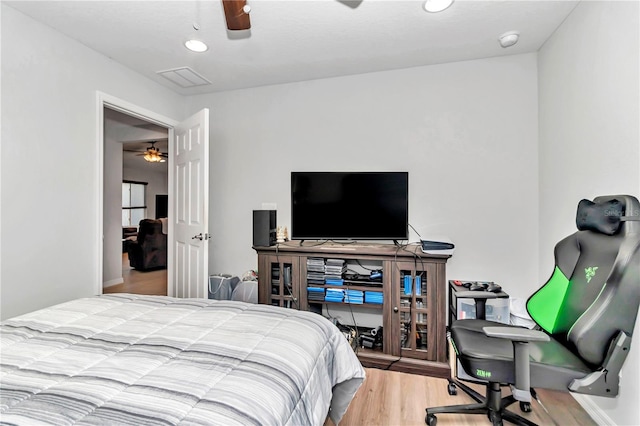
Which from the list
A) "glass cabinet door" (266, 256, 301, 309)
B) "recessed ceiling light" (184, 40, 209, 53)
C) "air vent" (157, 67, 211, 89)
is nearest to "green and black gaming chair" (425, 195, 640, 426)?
"glass cabinet door" (266, 256, 301, 309)

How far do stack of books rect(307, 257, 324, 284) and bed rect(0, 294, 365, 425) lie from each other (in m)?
1.14

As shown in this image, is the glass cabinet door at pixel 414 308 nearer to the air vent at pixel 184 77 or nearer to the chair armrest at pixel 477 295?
the chair armrest at pixel 477 295

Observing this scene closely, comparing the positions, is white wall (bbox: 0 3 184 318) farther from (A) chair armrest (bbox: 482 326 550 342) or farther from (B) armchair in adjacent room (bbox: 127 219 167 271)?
(B) armchair in adjacent room (bbox: 127 219 167 271)

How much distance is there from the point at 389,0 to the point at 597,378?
2247 mm

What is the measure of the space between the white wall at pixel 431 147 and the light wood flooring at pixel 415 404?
3.06ft

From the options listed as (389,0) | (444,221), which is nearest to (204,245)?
(444,221)

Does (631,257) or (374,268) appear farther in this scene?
(374,268)

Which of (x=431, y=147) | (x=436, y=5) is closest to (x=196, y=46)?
(x=436, y=5)

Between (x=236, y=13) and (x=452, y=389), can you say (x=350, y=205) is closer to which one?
(x=452, y=389)

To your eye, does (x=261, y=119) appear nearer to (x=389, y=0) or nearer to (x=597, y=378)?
(x=389, y=0)

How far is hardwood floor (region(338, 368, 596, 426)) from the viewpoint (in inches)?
70.4

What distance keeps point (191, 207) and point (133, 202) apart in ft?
23.2

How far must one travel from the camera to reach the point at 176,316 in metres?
1.44

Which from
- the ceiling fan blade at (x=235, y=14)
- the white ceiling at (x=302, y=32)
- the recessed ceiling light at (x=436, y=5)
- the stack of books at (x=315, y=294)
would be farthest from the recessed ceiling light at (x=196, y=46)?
the stack of books at (x=315, y=294)
